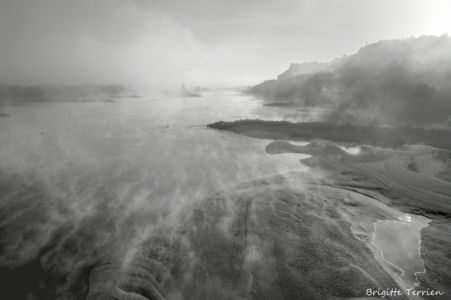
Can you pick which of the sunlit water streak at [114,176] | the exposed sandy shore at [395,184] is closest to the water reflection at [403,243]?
the exposed sandy shore at [395,184]

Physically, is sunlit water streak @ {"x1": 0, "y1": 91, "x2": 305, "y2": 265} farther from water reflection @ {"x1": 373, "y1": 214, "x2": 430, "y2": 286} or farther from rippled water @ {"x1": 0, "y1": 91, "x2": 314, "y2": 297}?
water reflection @ {"x1": 373, "y1": 214, "x2": 430, "y2": 286}

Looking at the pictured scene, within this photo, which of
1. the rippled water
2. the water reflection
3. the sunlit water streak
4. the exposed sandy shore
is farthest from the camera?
the sunlit water streak

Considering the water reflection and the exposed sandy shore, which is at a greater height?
the exposed sandy shore

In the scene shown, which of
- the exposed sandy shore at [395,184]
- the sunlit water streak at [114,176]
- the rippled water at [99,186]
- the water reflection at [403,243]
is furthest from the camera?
the sunlit water streak at [114,176]

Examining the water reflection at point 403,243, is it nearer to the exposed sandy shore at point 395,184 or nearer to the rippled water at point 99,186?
the exposed sandy shore at point 395,184

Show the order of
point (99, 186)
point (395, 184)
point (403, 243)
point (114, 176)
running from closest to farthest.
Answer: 1. point (403, 243)
2. point (395, 184)
3. point (99, 186)
4. point (114, 176)

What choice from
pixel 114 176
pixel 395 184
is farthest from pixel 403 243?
pixel 114 176

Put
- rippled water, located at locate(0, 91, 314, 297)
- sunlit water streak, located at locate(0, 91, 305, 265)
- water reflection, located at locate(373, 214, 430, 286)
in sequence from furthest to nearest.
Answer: sunlit water streak, located at locate(0, 91, 305, 265) → rippled water, located at locate(0, 91, 314, 297) → water reflection, located at locate(373, 214, 430, 286)

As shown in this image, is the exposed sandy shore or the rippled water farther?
the rippled water

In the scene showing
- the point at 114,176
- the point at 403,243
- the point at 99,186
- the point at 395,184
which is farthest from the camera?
the point at 114,176

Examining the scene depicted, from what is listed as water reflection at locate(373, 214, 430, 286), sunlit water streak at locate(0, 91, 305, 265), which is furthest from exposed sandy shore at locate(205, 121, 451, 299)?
sunlit water streak at locate(0, 91, 305, 265)

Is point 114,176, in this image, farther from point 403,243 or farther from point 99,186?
point 403,243

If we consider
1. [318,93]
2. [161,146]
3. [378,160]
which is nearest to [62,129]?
[161,146]

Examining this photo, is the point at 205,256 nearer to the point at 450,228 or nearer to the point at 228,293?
the point at 228,293
